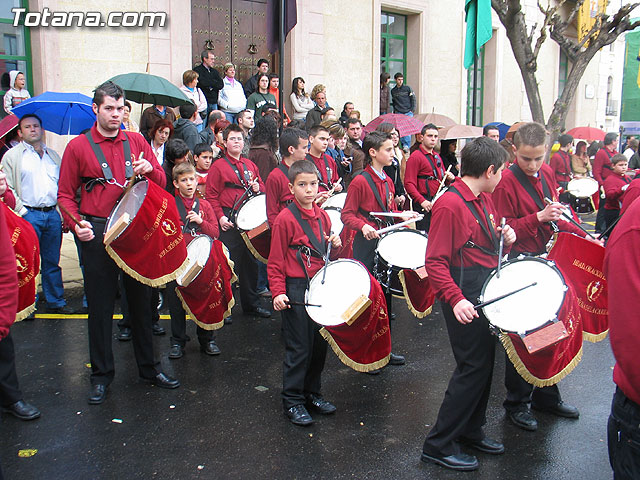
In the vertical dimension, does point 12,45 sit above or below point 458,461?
above

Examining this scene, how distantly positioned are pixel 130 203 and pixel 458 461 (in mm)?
2677

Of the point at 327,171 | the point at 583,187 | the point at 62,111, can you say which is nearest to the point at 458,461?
the point at 327,171

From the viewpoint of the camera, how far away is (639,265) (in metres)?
2.04

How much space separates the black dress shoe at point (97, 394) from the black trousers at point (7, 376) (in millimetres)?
466

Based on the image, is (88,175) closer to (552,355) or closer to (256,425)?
(256,425)

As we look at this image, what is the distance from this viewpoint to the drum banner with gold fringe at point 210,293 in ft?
17.7

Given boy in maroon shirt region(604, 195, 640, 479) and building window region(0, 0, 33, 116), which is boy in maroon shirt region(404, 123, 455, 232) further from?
building window region(0, 0, 33, 116)

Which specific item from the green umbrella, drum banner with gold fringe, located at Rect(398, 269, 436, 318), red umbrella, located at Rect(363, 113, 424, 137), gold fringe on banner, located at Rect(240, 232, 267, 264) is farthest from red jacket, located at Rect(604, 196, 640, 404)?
red umbrella, located at Rect(363, 113, 424, 137)

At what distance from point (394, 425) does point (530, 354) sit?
3.75 ft

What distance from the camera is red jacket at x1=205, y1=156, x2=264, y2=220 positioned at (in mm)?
6535

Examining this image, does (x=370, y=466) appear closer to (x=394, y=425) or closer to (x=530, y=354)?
(x=394, y=425)

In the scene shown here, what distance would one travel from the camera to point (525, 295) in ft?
11.4

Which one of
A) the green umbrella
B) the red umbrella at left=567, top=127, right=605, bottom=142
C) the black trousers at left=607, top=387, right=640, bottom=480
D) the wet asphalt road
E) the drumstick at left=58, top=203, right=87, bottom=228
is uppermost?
the green umbrella

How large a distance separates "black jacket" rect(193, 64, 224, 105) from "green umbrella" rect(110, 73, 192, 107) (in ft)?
8.29
